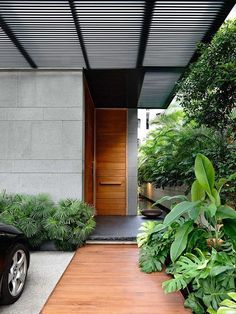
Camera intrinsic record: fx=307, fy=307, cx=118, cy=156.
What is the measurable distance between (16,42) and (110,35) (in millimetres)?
1409

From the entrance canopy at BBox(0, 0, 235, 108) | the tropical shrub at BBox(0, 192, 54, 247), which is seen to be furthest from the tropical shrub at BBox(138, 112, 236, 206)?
the tropical shrub at BBox(0, 192, 54, 247)

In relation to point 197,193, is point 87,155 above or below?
above

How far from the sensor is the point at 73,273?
11.9ft

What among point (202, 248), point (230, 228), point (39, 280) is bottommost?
point (39, 280)

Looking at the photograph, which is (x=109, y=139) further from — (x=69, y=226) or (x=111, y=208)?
(x=69, y=226)

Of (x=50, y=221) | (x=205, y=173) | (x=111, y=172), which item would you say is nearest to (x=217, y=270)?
(x=205, y=173)

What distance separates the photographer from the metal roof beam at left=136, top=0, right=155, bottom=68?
3.56m

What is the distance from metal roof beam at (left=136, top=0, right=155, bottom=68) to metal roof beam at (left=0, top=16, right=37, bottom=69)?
5.85ft

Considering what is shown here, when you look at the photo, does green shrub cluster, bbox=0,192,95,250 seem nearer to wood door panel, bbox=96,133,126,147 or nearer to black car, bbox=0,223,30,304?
black car, bbox=0,223,30,304

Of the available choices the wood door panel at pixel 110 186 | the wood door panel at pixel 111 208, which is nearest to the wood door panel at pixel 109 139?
the wood door panel at pixel 110 186

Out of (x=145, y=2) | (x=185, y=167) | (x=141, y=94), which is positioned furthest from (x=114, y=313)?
(x=141, y=94)

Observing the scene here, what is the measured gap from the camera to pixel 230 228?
8.68 feet

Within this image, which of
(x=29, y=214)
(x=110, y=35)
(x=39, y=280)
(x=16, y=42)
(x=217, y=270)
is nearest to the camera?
(x=217, y=270)

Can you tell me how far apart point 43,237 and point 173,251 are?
2.61 meters
